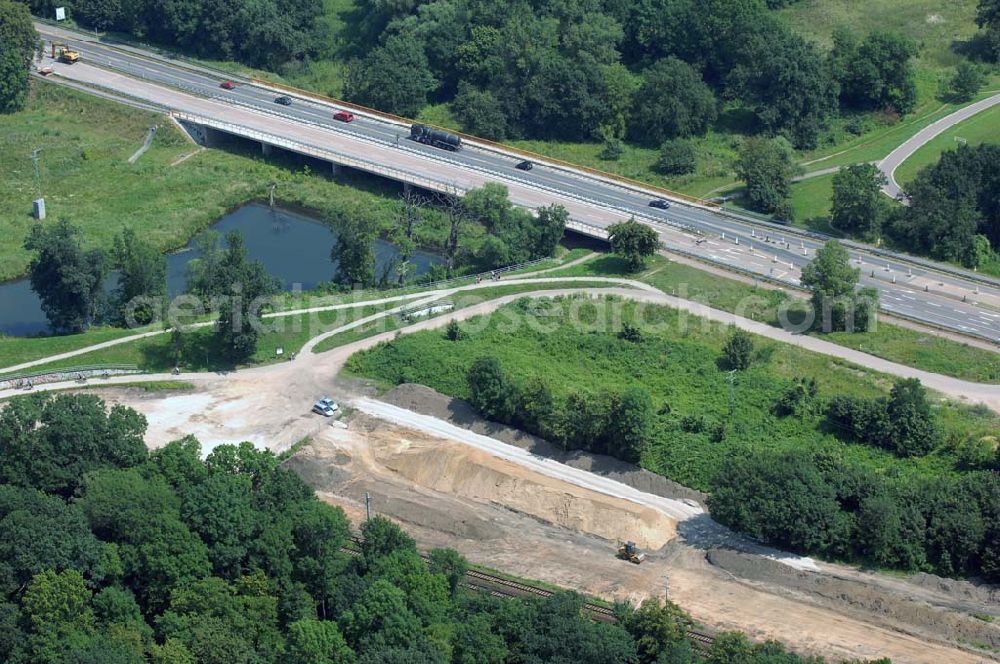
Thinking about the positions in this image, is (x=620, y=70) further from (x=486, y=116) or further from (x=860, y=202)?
(x=860, y=202)

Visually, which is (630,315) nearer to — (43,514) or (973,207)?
(973,207)

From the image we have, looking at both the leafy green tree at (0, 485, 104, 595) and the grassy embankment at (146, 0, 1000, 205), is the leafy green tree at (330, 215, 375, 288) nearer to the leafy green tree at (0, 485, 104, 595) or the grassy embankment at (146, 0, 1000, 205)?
the grassy embankment at (146, 0, 1000, 205)

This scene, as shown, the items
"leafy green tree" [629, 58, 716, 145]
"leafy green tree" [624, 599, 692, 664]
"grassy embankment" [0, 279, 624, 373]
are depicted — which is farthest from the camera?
"leafy green tree" [629, 58, 716, 145]

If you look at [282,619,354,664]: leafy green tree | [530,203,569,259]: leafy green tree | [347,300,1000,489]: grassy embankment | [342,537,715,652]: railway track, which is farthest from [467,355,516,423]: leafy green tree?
[282,619,354,664]: leafy green tree

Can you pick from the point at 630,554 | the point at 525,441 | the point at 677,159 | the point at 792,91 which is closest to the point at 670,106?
the point at 677,159

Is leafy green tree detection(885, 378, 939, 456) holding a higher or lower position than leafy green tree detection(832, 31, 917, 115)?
lower

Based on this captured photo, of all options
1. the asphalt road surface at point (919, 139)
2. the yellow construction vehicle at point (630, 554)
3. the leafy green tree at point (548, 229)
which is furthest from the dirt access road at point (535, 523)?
the asphalt road surface at point (919, 139)
